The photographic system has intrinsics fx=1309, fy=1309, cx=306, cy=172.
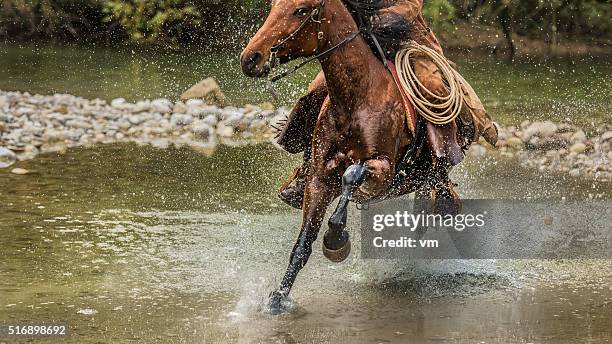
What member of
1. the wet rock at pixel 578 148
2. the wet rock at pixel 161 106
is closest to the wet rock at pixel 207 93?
the wet rock at pixel 161 106

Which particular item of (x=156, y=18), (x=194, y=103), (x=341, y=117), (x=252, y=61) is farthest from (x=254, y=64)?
(x=156, y=18)

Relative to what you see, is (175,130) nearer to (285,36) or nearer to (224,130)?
(224,130)

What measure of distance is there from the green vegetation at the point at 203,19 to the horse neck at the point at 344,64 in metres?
13.8

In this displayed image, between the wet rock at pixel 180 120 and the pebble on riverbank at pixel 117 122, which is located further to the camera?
the wet rock at pixel 180 120

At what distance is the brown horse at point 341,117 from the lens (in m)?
7.08

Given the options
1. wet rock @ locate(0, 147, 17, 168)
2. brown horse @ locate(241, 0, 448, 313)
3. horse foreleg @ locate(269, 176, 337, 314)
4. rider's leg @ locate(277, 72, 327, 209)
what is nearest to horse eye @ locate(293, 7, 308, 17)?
brown horse @ locate(241, 0, 448, 313)

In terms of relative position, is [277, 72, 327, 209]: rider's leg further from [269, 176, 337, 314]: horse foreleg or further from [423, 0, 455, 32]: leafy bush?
[423, 0, 455, 32]: leafy bush

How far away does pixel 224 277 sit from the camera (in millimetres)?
8422

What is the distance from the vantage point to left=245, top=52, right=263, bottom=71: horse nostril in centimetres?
681

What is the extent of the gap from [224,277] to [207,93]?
784 centimetres

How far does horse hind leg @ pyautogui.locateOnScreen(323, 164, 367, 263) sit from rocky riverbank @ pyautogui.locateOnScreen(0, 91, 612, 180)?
5481 mm

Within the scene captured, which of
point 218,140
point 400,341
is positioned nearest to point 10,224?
point 400,341

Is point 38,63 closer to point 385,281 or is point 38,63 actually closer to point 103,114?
point 103,114

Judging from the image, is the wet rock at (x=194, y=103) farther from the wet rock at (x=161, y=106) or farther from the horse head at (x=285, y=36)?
the horse head at (x=285, y=36)
